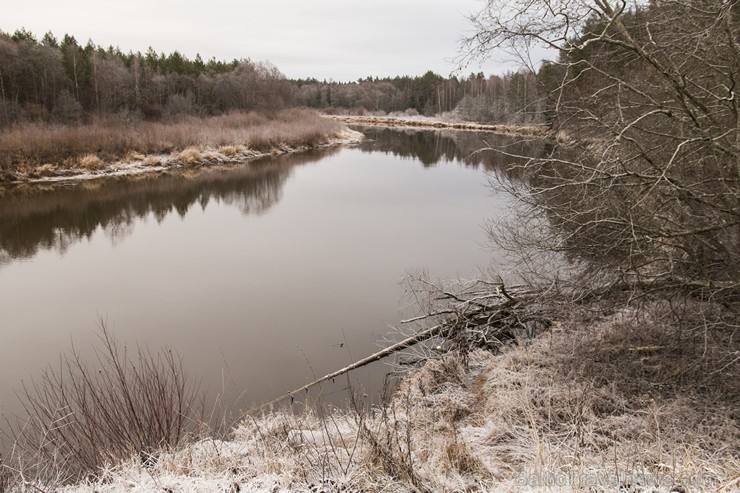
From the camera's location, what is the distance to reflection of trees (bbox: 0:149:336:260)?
1124 centimetres

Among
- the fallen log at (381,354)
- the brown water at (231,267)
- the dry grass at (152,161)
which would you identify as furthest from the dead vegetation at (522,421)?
the dry grass at (152,161)

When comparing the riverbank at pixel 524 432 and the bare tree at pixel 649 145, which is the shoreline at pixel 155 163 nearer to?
the riverbank at pixel 524 432

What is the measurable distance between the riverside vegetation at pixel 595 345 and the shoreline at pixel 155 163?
17.4m

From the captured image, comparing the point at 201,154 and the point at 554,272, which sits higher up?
the point at 201,154

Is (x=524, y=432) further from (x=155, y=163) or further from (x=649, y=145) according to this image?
(x=155, y=163)

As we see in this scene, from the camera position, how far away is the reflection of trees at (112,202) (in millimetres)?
11242

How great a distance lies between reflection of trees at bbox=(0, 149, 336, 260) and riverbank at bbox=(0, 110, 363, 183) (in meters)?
1.42

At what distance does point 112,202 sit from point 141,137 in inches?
349

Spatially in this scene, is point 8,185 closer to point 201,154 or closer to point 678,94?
point 201,154

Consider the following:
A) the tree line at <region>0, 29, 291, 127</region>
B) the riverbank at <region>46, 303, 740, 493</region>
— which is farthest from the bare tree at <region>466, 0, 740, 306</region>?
the tree line at <region>0, 29, 291, 127</region>

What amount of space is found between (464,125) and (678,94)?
4781 centimetres

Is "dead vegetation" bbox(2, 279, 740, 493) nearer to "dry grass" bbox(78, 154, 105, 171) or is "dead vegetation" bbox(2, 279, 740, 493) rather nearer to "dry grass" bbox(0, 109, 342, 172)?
"dry grass" bbox(78, 154, 105, 171)

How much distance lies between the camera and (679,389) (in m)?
4.21

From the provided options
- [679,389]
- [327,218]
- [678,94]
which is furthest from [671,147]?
[327,218]
